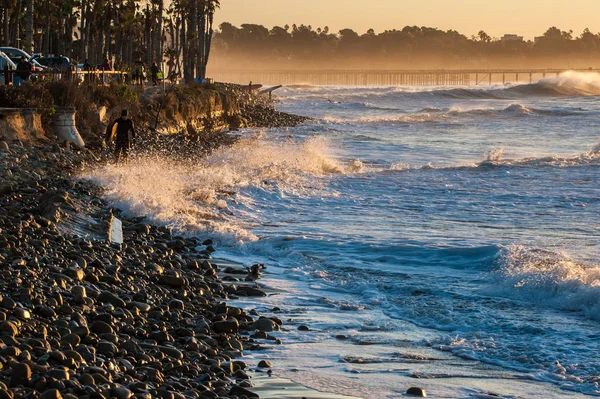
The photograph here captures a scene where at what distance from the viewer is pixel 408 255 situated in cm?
1466

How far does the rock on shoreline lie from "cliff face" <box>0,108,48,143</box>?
25.6 feet

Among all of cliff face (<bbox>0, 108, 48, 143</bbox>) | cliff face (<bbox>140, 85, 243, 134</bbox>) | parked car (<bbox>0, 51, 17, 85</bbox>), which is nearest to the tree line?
cliff face (<bbox>140, 85, 243, 134</bbox>)

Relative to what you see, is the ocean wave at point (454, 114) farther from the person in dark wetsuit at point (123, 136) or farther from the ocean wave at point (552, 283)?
the ocean wave at point (552, 283)

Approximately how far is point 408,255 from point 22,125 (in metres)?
11.8

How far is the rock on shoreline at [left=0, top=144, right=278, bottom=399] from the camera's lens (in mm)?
6891

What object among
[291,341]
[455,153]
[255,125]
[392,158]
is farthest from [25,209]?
[255,125]

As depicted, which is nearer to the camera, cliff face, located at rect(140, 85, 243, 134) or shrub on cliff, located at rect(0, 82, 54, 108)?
shrub on cliff, located at rect(0, 82, 54, 108)

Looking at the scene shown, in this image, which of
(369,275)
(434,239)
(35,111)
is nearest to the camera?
(369,275)

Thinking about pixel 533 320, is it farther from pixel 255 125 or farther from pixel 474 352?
pixel 255 125

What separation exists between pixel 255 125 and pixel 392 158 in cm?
1841

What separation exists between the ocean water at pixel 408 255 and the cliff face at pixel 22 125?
249cm

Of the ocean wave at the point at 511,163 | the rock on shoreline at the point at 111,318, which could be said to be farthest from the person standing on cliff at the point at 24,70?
the rock on shoreline at the point at 111,318

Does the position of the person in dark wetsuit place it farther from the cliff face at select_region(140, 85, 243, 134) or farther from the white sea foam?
the cliff face at select_region(140, 85, 243, 134)

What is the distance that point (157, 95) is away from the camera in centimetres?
3834
